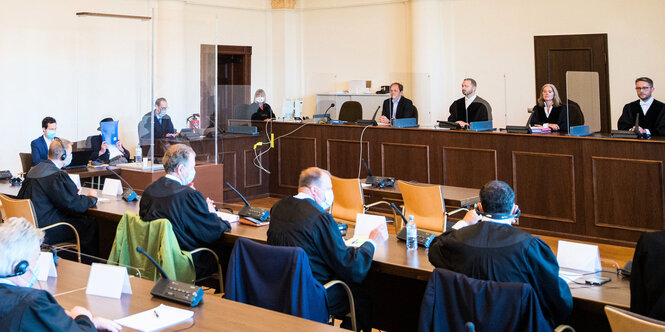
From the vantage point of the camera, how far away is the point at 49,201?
5.16 m

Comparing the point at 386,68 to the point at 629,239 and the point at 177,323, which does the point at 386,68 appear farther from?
the point at 177,323

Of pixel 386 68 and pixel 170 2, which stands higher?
pixel 170 2

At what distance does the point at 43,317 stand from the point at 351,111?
798cm

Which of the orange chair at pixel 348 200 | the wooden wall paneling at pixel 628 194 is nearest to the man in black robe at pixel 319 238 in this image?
the orange chair at pixel 348 200

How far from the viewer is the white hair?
2.17 meters

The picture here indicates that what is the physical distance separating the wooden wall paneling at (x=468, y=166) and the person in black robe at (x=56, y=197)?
4.04 meters

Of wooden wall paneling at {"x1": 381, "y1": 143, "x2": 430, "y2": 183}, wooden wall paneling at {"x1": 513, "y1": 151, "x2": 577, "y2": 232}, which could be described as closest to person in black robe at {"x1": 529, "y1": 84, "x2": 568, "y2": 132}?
wooden wall paneling at {"x1": 513, "y1": 151, "x2": 577, "y2": 232}

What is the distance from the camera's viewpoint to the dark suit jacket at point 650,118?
6855 millimetres

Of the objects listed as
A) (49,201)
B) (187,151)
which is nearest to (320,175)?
(187,151)

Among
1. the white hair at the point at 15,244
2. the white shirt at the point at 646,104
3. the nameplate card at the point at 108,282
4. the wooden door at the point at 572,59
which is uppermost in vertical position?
the wooden door at the point at 572,59

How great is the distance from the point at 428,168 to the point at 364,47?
4.11 m

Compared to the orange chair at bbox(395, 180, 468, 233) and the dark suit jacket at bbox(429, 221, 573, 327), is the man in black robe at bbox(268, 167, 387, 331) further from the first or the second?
the orange chair at bbox(395, 180, 468, 233)

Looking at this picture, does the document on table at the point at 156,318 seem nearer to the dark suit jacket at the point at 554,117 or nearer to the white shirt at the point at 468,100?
the dark suit jacket at the point at 554,117

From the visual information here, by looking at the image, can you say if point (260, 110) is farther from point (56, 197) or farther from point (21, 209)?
point (21, 209)
